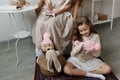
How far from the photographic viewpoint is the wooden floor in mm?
2107

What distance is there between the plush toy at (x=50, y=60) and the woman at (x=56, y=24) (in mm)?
176

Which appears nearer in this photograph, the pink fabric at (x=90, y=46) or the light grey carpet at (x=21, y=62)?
the pink fabric at (x=90, y=46)

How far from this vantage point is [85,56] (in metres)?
2.01

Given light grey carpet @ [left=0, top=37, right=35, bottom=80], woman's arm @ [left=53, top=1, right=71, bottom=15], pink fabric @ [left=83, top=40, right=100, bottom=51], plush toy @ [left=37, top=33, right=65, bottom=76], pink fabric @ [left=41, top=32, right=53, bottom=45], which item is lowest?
light grey carpet @ [left=0, top=37, right=35, bottom=80]

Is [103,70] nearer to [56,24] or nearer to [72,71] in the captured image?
[72,71]

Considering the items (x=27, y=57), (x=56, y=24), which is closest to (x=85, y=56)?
(x=56, y=24)

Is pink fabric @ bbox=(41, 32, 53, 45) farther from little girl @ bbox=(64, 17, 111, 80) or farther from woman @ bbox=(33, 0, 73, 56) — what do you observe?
little girl @ bbox=(64, 17, 111, 80)

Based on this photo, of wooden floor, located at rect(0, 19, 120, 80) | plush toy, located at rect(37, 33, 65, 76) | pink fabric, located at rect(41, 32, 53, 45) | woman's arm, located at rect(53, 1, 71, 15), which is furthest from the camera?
woman's arm, located at rect(53, 1, 71, 15)

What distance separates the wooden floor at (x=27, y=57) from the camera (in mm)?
2107

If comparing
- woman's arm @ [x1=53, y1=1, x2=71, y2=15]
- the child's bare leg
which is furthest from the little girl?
woman's arm @ [x1=53, y1=1, x2=71, y2=15]

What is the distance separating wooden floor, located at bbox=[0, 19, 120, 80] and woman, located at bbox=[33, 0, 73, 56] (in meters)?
0.25

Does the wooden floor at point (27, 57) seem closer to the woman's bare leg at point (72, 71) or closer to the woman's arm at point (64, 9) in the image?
the woman's bare leg at point (72, 71)

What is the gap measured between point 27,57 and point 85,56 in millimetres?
803

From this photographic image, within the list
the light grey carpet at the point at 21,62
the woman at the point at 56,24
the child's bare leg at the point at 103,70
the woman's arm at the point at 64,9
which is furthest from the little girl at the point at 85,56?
the light grey carpet at the point at 21,62
